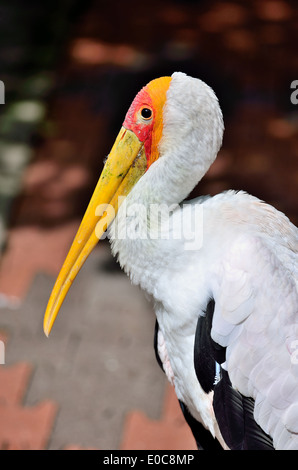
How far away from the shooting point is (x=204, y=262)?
2537mm

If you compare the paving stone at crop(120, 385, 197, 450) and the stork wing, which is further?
the paving stone at crop(120, 385, 197, 450)

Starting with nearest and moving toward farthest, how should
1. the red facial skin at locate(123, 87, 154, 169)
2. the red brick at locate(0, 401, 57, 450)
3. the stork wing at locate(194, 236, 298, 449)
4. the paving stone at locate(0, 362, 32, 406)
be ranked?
the stork wing at locate(194, 236, 298, 449) < the red facial skin at locate(123, 87, 154, 169) < the red brick at locate(0, 401, 57, 450) < the paving stone at locate(0, 362, 32, 406)

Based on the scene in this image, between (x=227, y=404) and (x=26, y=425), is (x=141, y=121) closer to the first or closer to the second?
(x=227, y=404)

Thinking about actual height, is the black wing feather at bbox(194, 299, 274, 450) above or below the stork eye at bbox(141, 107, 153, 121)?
below

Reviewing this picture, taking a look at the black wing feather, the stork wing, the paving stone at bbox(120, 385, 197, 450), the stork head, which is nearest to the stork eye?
the stork head

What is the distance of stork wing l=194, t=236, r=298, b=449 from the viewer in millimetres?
2404

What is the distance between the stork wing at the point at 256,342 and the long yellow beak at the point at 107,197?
455 millimetres

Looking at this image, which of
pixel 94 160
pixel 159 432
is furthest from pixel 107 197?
pixel 94 160

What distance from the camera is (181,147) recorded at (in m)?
2.54

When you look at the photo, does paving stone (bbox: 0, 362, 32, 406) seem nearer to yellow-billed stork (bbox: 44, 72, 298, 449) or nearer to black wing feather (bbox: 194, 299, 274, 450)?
yellow-billed stork (bbox: 44, 72, 298, 449)

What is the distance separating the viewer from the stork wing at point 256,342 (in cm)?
240

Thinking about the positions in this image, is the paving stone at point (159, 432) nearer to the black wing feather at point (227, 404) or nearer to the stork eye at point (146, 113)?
the black wing feather at point (227, 404)

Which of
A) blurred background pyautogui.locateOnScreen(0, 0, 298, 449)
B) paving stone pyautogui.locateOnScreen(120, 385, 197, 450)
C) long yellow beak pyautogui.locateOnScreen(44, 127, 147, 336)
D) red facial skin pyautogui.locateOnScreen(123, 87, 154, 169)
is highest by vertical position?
red facial skin pyautogui.locateOnScreen(123, 87, 154, 169)

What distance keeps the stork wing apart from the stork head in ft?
1.15
